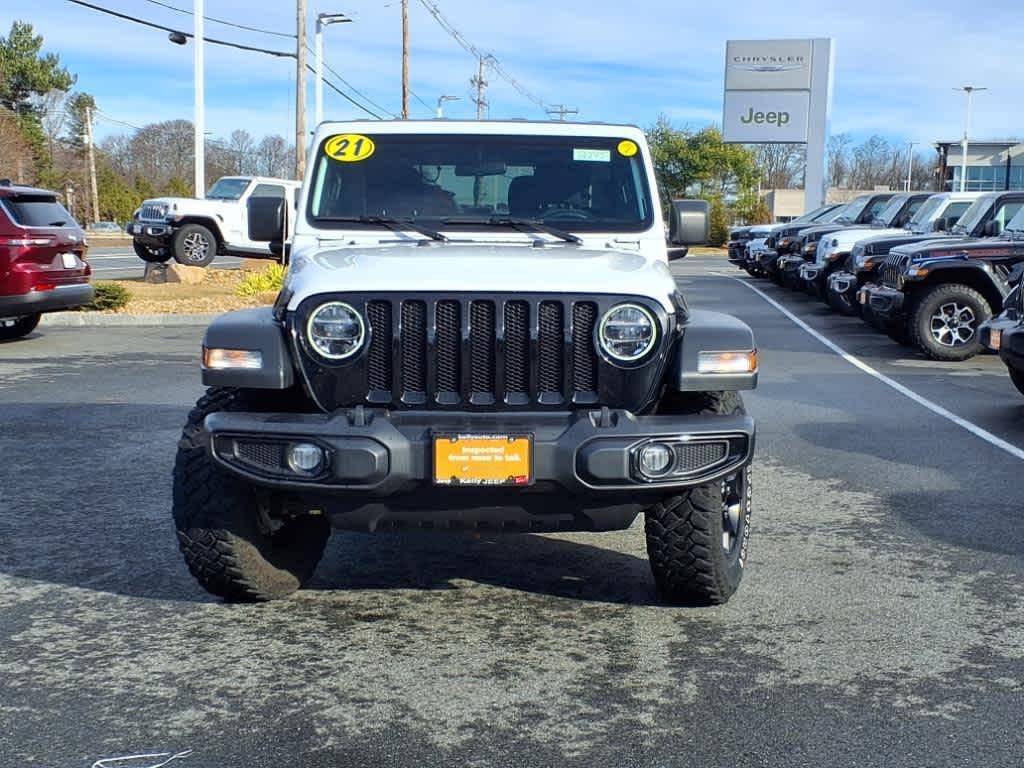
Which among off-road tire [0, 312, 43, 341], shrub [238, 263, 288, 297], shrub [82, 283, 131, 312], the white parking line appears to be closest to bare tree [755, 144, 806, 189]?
shrub [238, 263, 288, 297]

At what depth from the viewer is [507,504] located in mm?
4410

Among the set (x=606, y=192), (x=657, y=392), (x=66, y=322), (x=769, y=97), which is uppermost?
(x=769, y=97)

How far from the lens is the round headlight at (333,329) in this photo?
14.9ft

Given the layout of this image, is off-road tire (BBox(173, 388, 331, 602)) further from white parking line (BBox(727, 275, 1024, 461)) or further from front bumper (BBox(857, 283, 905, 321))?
front bumper (BBox(857, 283, 905, 321))

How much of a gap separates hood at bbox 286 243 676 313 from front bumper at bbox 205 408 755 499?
1.51 feet

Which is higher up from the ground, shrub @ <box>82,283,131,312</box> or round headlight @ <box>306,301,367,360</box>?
round headlight @ <box>306,301,367,360</box>

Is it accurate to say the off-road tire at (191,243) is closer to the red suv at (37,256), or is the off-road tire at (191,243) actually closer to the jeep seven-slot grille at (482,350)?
the red suv at (37,256)

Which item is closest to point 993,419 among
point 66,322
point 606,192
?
point 606,192

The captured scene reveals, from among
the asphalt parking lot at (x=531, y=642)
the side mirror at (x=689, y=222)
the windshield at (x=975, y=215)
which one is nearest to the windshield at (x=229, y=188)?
the windshield at (x=975, y=215)

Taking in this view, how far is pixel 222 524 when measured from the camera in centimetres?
→ 466

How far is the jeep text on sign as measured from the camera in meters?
46.3

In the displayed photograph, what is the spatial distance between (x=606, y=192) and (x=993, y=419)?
A: 198 inches

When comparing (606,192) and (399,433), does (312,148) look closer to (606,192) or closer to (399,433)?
(606,192)

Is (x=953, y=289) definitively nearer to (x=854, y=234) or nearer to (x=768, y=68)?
(x=854, y=234)
